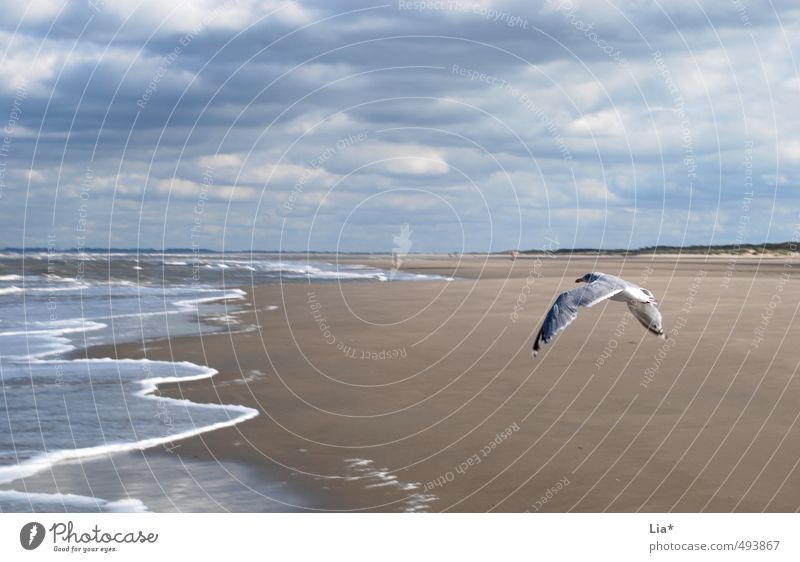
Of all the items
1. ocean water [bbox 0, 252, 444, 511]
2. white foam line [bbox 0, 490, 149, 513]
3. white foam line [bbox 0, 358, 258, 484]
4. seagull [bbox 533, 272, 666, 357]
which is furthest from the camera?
ocean water [bbox 0, 252, 444, 511]

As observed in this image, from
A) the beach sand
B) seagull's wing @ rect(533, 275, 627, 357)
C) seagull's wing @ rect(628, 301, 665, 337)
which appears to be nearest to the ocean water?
the beach sand

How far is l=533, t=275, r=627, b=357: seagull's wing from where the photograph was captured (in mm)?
10633

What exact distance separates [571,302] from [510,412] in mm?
3676

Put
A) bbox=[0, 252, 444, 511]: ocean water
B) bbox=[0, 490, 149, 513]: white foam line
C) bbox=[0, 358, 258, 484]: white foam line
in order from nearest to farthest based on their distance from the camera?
bbox=[0, 490, 149, 513]: white foam line < bbox=[0, 358, 258, 484]: white foam line < bbox=[0, 252, 444, 511]: ocean water

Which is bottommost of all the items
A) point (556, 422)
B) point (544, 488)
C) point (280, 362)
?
point (544, 488)

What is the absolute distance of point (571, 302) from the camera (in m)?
11.4

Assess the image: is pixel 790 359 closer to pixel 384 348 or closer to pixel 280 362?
pixel 384 348

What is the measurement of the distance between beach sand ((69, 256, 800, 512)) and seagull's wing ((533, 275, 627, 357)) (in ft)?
6.46

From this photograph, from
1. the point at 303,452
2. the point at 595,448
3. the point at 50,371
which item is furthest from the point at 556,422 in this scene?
the point at 50,371

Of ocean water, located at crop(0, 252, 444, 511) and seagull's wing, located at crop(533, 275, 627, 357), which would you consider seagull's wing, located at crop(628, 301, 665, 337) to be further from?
ocean water, located at crop(0, 252, 444, 511)

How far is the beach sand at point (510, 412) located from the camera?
10.8 metres

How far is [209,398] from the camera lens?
53.5 feet

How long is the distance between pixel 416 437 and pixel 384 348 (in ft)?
29.6

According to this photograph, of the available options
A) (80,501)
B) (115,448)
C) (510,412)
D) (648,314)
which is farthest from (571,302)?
(115,448)
